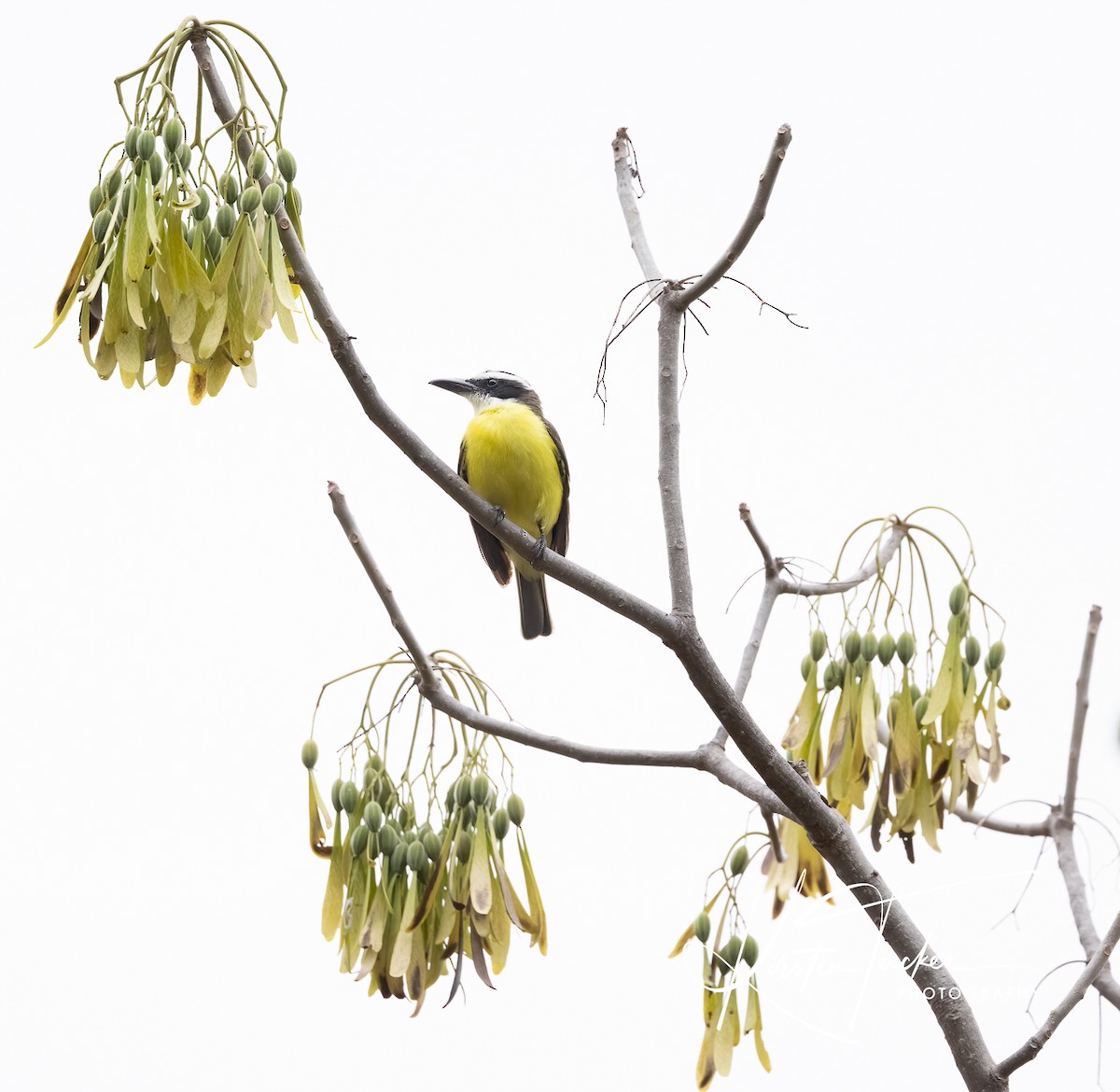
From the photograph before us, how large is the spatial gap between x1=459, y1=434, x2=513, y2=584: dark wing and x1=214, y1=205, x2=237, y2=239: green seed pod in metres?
3.42

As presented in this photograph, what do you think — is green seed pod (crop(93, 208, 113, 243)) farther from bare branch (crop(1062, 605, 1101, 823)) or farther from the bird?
the bird

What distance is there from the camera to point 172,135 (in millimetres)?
2521

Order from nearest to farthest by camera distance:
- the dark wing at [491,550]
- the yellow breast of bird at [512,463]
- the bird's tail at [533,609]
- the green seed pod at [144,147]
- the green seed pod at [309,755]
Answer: the green seed pod at [144,147] → the green seed pod at [309,755] → the yellow breast of bird at [512,463] → the dark wing at [491,550] → the bird's tail at [533,609]

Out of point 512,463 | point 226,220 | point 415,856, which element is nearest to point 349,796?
point 415,856

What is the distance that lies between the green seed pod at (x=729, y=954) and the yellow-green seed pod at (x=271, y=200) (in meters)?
2.20

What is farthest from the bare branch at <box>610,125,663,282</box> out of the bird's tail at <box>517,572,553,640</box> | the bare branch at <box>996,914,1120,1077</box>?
the bird's tail at <box>517,572,553,640</box>

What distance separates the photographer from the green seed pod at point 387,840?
3535 mm

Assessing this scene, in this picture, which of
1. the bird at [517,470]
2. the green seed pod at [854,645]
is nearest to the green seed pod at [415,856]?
the green seed pod at [854,645]

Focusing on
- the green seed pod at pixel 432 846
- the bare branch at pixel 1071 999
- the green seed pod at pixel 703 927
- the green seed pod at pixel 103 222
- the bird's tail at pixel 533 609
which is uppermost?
the bird's tail at pixel 533 609

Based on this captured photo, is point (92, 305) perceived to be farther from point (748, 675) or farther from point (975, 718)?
point (975, 718)

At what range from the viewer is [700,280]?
327 centimetres

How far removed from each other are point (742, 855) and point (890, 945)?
1.89 ft

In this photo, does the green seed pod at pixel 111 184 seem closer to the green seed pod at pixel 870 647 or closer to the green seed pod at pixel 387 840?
the green seed pod at pixel 387 840

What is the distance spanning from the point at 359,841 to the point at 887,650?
1.55 m
